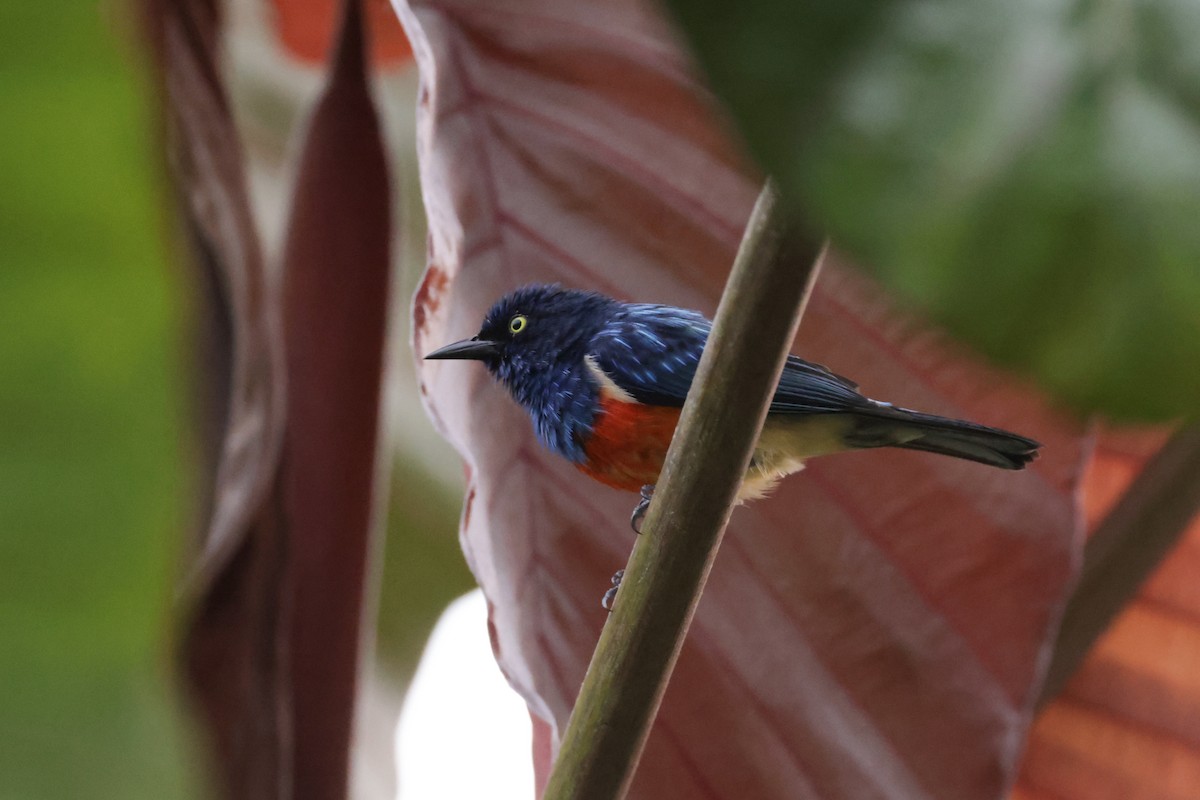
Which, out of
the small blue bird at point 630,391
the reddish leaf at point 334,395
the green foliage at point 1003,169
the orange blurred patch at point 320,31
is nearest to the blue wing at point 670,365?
the small blue bird at point 630,391

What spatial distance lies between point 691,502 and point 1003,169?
11 cm

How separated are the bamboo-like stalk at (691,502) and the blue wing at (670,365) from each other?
0.48 ft

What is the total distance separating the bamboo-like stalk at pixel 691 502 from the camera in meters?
0.20

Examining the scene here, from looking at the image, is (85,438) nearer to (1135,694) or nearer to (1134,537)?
(1134,537)

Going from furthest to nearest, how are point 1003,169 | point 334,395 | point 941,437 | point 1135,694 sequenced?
point 1135,694 < point 334,395 < point 941,437 < point 1003,169

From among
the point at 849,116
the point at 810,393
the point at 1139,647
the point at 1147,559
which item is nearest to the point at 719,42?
the point at 849,116

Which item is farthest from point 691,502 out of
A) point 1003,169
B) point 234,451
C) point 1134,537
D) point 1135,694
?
point 1135,694

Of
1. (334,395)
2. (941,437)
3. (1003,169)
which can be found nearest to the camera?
(1003,169)

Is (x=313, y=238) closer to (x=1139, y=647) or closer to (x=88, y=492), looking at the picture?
(x=88, y=492)

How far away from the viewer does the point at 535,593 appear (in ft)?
1.39

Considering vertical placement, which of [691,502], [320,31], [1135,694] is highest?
[691,502]

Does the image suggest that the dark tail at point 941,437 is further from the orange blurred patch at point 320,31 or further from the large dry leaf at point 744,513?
the orange blurred patch at point 320,31

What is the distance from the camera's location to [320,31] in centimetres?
80

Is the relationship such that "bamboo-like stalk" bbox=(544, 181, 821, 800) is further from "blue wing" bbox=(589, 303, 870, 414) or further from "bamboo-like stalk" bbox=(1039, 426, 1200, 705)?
"bamboo-like stalk" bbox=(1039, 426, 1200, 705)
